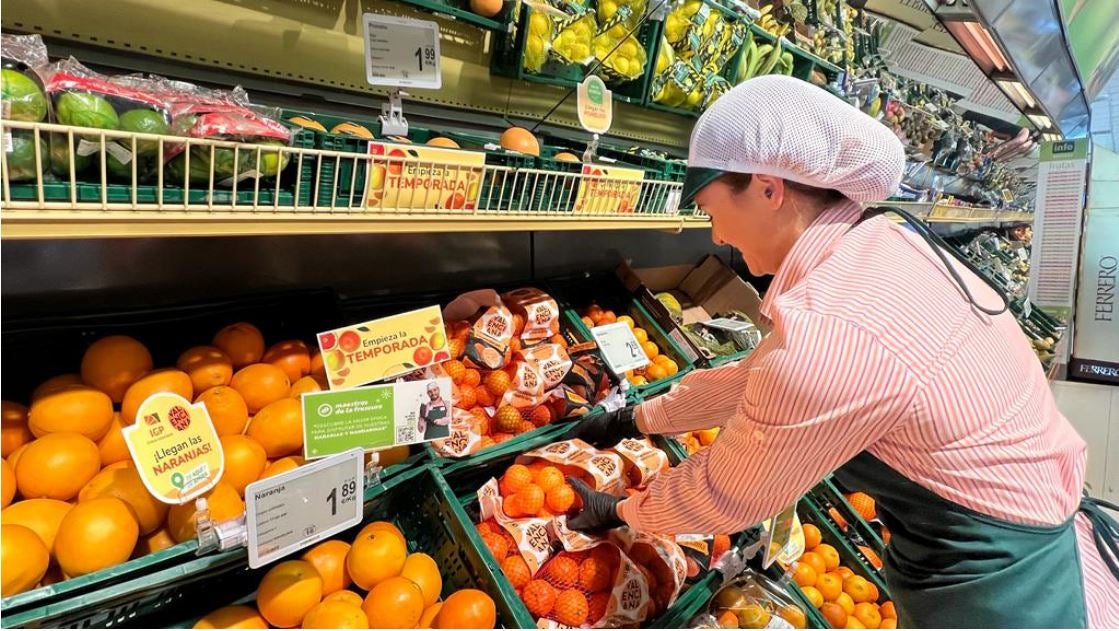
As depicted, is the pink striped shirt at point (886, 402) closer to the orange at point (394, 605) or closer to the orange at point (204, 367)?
the orange at point (394, 605)

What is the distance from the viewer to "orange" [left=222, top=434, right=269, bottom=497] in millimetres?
1058

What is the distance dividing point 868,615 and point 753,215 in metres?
1.28

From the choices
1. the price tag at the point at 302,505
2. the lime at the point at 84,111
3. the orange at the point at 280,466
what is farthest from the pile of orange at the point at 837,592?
the lime at the point at 84,111

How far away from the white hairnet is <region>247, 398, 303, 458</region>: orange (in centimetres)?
96

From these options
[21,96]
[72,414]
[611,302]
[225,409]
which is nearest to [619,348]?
[611,302]

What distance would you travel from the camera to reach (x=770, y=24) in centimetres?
277

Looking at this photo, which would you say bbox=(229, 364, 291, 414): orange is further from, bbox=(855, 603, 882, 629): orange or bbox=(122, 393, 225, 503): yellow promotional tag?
bbox=(855, 603, 882, 629): orange

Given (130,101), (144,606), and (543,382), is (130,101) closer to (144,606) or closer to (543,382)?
(144,606)

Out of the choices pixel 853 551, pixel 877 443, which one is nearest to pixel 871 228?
pixel 877 443

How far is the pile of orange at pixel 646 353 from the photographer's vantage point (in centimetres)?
202

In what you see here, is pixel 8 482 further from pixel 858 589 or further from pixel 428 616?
pixel 858 589

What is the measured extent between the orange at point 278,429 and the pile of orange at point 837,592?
1.36 metres

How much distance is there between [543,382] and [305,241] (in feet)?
2.73

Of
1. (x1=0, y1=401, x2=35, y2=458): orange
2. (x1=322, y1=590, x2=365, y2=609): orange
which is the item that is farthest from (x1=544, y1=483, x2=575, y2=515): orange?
(x1=0, y1=401, x2=35, y2=458): orange
